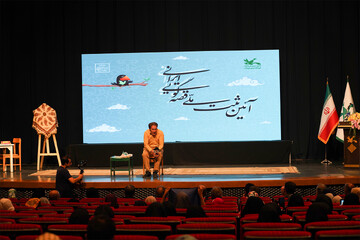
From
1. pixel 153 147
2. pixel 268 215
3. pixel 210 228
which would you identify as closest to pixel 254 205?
pixel 268 215

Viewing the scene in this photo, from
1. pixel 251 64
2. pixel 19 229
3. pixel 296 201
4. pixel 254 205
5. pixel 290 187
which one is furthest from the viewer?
pixel 251 64

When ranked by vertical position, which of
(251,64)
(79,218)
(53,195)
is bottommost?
(53,195)

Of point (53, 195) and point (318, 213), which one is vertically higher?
point (318, 213)

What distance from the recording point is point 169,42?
13.4m

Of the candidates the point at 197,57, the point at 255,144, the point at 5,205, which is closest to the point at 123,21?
the point at 197,57

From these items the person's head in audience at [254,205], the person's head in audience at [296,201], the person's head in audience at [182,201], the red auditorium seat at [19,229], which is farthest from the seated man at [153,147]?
the red auditorium seat at [19,229]

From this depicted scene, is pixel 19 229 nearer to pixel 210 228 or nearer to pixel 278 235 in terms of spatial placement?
pixel 210 228

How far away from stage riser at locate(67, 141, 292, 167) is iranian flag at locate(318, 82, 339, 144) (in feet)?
3.09

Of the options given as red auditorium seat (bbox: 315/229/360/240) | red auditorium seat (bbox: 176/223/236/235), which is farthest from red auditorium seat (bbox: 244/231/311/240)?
red auditorium seat (bbox: 176/223/236/235)

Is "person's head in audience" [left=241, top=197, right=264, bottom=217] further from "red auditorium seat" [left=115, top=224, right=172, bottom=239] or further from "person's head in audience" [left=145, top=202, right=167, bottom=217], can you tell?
"red auditorium seat" [left=115, top=224, right=172, bottom=239]

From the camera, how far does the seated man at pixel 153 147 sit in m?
9.20

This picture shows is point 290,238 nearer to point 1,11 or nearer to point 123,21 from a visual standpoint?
point 123,21

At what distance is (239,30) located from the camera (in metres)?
13.3

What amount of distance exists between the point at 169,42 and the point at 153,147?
4.71m
